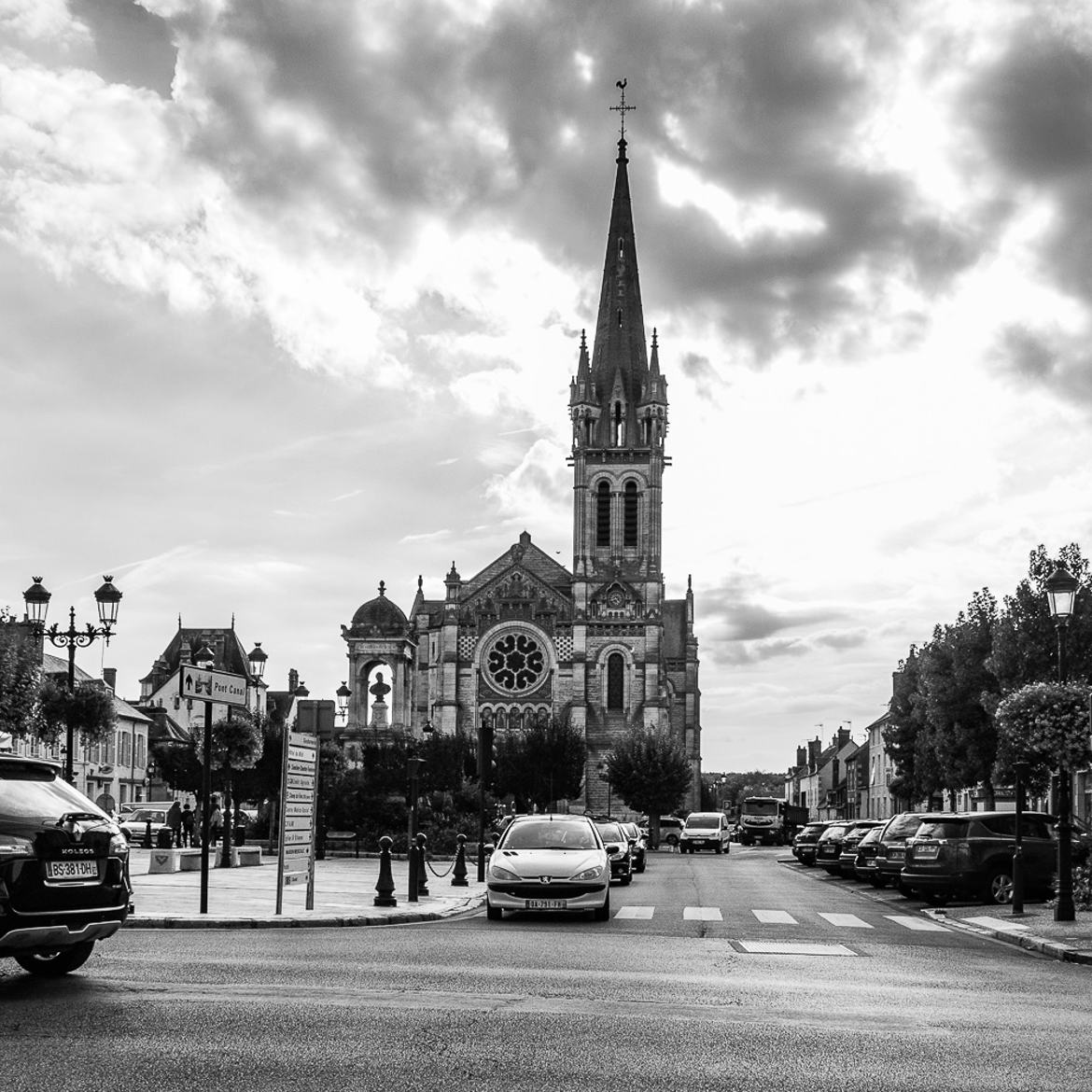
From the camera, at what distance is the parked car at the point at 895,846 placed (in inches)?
1101

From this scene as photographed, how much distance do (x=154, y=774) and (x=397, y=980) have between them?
7216 cm

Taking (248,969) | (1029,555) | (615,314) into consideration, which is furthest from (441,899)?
(615,314)

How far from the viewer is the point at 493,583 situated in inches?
3590

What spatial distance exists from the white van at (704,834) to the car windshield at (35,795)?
165 feet

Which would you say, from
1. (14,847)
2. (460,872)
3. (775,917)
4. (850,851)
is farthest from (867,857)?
(14,847)

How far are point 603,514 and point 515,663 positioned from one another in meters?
10.9

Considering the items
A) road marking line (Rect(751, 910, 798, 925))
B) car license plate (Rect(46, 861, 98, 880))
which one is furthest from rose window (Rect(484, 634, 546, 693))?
Result: car license plate (Rect(46, 861, 98, 880))

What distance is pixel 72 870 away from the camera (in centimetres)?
1021

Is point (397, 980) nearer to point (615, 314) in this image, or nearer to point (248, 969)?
point (248, 969)

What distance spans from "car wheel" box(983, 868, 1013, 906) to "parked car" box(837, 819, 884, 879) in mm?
7811

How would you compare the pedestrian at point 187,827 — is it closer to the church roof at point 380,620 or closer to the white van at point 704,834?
the white van at point 704,834

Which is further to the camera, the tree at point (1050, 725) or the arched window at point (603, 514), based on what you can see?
the arched window at point (603, 514)

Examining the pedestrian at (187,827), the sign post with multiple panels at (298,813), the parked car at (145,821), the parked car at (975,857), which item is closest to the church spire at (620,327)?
the parked car at (145,821)

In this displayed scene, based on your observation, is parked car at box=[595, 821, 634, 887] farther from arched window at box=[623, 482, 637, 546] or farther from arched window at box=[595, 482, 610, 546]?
arched window at box=[623, 482, 637, 546]
